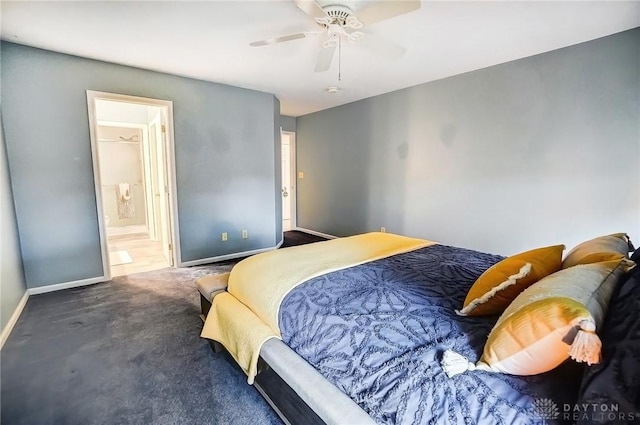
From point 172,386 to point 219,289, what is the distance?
61cm

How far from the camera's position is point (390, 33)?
2492mm

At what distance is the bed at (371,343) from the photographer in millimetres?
924

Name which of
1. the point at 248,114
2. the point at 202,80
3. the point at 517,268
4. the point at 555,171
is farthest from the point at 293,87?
the point at 517,268

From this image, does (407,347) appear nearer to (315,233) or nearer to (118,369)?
(118,369)

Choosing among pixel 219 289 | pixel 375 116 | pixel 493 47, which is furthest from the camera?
pixel 375 116

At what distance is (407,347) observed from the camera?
3.81ft

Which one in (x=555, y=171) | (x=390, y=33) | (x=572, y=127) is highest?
(x=390, y=33)

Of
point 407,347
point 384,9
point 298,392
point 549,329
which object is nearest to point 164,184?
point 384,9

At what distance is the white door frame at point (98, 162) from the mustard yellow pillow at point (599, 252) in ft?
12.5

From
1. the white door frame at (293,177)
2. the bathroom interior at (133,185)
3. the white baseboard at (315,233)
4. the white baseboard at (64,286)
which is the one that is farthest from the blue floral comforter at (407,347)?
the white door frame at (293,177)

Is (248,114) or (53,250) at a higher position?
(248,114)

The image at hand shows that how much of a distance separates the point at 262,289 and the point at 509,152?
9.85ft

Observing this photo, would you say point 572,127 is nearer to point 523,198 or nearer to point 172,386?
point 523,198

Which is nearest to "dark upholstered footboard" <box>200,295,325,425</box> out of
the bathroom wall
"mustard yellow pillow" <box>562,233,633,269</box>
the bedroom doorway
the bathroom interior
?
"mustard yellow pillow" <box>562,233,633,269</box>
